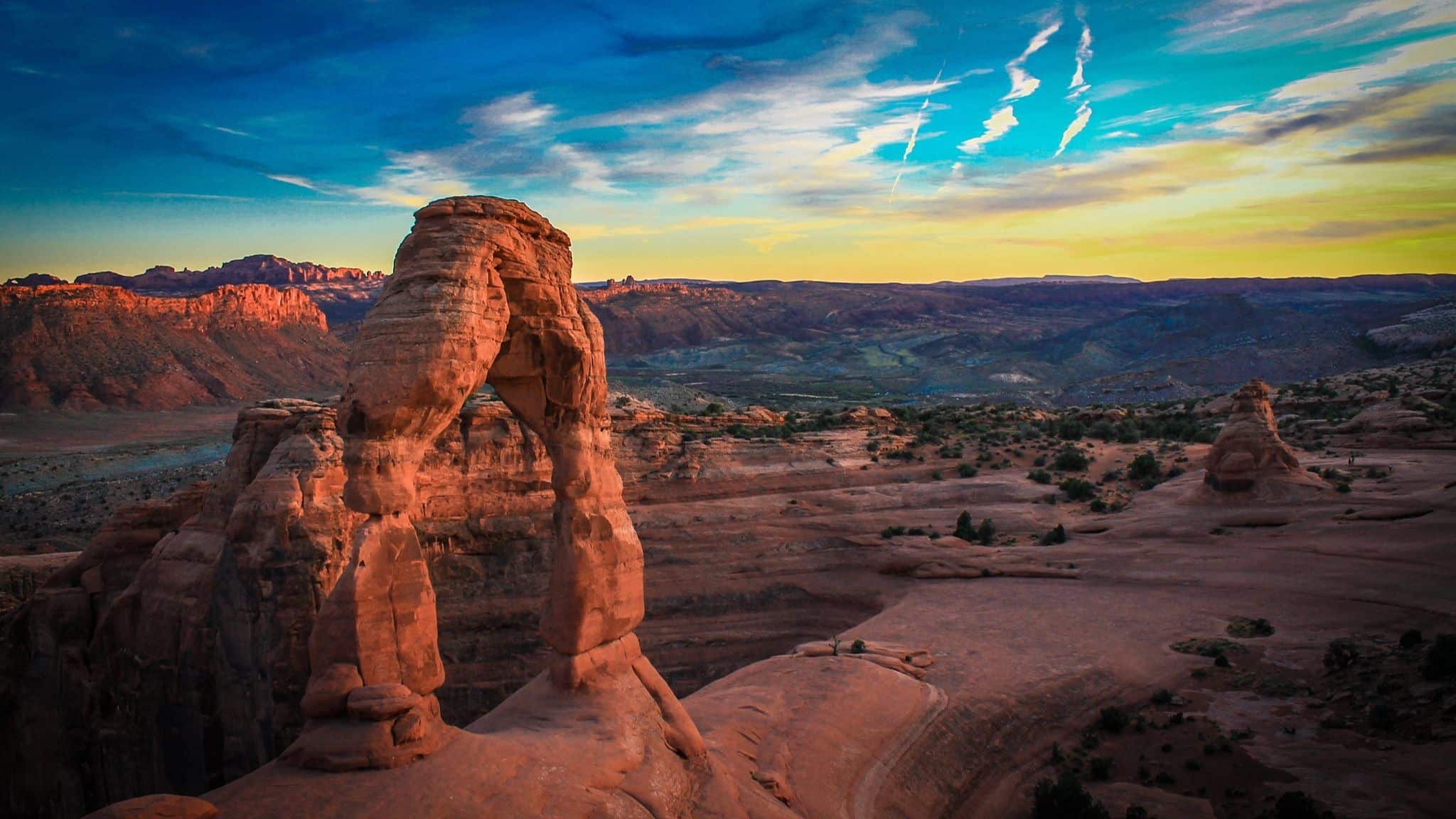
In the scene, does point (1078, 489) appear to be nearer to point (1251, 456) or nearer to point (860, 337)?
point (1251, 456)

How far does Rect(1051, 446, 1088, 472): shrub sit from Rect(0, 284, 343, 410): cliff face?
243 feet

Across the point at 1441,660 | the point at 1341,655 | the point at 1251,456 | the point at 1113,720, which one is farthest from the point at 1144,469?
the point at 1113,720

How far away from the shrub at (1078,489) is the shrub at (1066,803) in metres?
17.0

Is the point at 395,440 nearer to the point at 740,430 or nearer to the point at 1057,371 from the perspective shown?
the point at 740,430

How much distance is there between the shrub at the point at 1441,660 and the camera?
479 inches

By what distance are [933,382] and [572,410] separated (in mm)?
90576

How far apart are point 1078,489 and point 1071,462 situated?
328cm

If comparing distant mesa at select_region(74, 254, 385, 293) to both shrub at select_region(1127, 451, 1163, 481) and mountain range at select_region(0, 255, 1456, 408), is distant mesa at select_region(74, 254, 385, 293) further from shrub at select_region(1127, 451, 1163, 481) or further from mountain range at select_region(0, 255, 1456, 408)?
shrub at select_region(1127, 451, 1163, 481)

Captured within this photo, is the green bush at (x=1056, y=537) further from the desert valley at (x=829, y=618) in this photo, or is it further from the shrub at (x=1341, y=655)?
the shrub at (x=1341, y=655)

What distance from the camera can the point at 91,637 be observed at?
557 inches

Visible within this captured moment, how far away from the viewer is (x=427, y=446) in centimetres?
886

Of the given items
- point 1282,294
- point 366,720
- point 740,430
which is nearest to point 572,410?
point 366,720

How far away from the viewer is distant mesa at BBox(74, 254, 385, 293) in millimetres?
A: 149375

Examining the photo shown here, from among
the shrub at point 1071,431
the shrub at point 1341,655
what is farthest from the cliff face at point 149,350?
the shrub at point 1341,655
